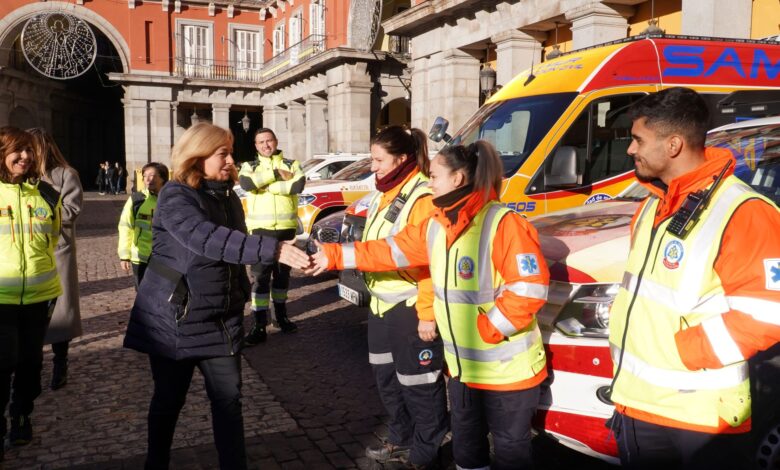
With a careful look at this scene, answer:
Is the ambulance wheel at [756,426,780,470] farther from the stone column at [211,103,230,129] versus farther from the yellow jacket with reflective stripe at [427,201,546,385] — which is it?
the stone column at [211,103,230,129]

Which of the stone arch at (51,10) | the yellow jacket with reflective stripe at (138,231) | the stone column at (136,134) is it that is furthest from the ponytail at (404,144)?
the stone arch at (51,10)

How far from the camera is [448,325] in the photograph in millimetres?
3336

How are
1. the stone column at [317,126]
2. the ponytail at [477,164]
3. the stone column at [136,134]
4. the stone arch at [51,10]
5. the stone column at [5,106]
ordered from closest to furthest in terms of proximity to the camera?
the ponytail at [477,164], the stone column at [317,126], the stone column at [5,106], the stone arch at [51,10], the stone column at [136,134]

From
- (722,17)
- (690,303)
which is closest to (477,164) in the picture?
(690,303)

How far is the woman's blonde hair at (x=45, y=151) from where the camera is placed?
4.58m

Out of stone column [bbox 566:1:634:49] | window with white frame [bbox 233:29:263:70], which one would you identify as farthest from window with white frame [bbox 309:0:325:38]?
stone column [bbox 566:1:634:49]

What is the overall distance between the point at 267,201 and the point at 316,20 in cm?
2631

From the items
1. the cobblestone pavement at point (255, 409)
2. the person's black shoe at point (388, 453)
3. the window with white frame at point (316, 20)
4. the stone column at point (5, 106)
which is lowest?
the cobblestone pavement at point (255, 409)

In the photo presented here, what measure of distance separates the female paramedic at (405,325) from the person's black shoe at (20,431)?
7.22 feet

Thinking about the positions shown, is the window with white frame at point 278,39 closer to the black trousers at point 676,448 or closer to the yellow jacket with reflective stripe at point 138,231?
the yellow jacket with reflective stripe at point 138,231

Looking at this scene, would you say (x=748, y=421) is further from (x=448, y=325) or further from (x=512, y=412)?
(x=448, y=325)

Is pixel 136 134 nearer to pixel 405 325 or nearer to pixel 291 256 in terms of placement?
pixel 405 325

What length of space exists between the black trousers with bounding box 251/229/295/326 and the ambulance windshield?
2.18m

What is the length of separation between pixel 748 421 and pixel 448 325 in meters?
1.33
